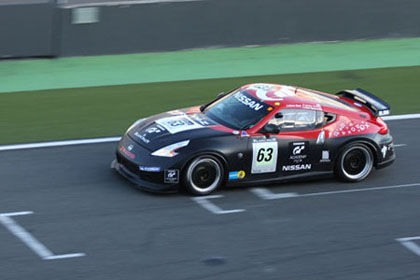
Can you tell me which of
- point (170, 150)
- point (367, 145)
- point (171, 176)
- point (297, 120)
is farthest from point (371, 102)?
point (171, 176)

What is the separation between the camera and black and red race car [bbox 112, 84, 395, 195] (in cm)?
1141

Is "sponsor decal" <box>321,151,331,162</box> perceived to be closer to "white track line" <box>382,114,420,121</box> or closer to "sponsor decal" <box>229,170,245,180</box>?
"sponsor decal" <box>229,170,245,180</box>

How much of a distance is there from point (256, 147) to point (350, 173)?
1717mm

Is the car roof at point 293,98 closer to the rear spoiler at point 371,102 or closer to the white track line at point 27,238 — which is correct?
the rear spoiler at point 371,102

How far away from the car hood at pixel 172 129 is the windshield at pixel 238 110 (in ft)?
0.53

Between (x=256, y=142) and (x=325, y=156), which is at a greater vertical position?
(x=256, y=142)

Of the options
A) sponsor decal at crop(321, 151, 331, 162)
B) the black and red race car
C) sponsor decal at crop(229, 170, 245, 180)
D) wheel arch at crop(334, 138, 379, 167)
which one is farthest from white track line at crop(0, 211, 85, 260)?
wheel arch at crop(334, 138, 379, 167)

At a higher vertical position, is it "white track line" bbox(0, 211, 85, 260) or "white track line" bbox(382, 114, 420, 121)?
"white track line" bbox(382, 114, 420, 121)

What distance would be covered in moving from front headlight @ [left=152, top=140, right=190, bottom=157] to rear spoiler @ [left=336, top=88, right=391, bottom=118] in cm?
320

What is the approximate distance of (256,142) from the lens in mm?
11672

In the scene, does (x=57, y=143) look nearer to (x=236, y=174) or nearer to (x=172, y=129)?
(x=172, y=129)

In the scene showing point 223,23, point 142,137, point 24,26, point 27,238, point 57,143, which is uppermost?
point 223,23

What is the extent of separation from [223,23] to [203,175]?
299 inches

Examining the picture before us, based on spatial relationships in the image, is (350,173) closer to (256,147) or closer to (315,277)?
(256,147)
